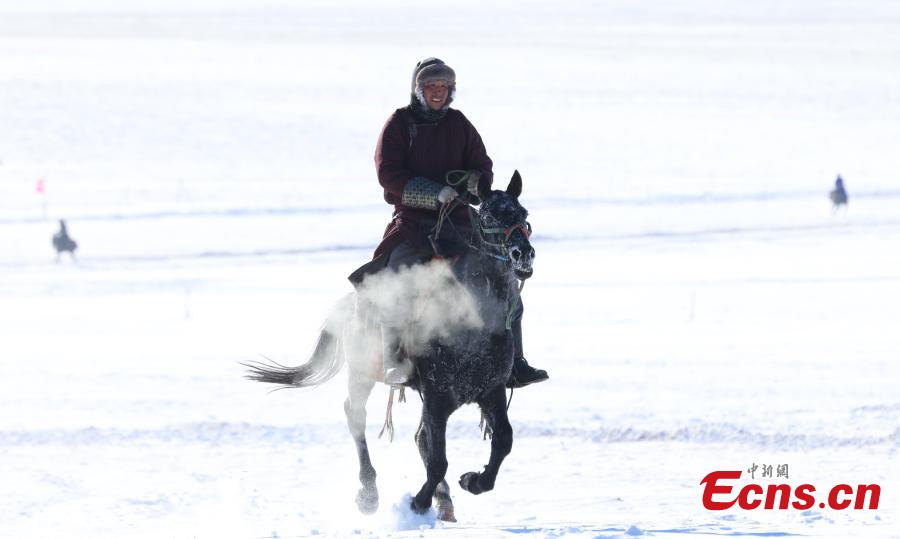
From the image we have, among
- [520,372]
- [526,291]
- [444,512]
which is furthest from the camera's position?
[526,291]

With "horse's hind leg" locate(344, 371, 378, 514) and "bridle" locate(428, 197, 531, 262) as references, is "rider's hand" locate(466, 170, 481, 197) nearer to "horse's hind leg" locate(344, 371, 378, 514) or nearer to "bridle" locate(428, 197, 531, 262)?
"bridle" locate(428, 197, 531, 262)

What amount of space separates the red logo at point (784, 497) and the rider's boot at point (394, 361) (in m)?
2.45

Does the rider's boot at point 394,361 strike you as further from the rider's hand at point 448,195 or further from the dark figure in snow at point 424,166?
the rider's hand at point 448,195

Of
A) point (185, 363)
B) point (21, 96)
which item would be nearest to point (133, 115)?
point (21, 96)

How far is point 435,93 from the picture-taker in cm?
855

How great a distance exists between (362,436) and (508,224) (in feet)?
9.51

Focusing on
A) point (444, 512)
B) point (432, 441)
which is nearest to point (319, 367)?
point (444, 512)

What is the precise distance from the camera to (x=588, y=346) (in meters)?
20.4

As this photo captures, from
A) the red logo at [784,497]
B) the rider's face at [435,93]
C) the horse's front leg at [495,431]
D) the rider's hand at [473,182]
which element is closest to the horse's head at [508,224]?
the rider's hand at [473,182]

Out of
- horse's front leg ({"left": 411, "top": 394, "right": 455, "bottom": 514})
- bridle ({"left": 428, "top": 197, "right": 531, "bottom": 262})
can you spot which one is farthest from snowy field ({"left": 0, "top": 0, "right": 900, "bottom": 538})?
bridle ({"left": 428, "top": 197, "right": 531, "bottom": 262})

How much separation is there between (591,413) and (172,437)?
185 inches

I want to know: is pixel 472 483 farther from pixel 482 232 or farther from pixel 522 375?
pixel 482 232

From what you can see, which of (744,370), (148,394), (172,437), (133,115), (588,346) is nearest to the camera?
(172,437)

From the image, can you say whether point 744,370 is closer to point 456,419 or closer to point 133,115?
point 456,419
